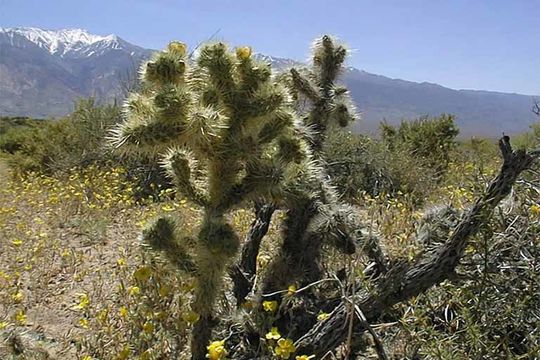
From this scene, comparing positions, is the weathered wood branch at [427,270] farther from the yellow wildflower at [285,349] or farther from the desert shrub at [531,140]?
the desert shrub at [531,140]

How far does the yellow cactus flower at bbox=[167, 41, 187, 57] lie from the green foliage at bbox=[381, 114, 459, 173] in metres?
6.70

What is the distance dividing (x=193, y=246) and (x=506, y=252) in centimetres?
→ 165

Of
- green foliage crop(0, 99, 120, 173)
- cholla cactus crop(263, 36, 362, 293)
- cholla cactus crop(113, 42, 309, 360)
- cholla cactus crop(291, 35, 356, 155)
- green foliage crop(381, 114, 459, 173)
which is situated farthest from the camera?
green foliage crop(0, 99, 120, 173)

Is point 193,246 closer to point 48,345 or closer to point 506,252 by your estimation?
point 48,345

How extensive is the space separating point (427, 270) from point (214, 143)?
119 centimetres

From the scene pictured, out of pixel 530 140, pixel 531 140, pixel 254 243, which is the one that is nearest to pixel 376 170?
pixel 531 140

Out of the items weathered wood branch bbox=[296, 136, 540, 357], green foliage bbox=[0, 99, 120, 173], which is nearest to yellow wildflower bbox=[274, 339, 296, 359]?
weathered wood branch bbox=[296, 136, 540, 357]

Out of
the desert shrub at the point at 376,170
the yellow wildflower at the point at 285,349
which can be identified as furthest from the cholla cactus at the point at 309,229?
the desert shrub at the point at 376,170

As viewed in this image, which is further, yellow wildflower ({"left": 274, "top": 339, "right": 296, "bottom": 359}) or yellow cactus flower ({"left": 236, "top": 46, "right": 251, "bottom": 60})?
yellow cactus flower ({"left": 236, "top": 46, "right": 251, "bottom": 60})

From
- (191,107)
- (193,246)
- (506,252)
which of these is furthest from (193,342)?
(506,252)

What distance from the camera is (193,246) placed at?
2.63m

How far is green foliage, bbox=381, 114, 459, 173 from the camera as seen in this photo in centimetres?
924

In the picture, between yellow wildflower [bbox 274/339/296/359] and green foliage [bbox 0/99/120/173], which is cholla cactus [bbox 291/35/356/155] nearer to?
yellow wildflower [bbox 274/339/296/359]

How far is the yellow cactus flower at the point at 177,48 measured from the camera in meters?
2.55
